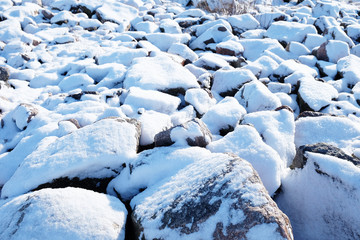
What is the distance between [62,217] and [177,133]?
83 cm

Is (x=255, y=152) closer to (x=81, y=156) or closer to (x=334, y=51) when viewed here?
(x=81, y=156)

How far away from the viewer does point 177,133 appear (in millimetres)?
1826

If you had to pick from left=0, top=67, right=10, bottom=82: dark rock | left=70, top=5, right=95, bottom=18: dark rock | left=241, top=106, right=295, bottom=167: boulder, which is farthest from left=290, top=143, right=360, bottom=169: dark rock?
left=70, top=5, right=95, bottom=18: dark rock

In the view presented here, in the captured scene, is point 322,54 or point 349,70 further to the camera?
point 322,54

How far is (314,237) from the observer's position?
1.46 metres

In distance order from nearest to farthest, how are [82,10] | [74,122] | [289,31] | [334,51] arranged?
[74,122]
[334,51]
[289,31]
[82,10]

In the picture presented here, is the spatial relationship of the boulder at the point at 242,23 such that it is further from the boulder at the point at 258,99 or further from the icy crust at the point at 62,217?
the icy crust at the point at 62,217

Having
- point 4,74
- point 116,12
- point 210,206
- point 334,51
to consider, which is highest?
point 210,206

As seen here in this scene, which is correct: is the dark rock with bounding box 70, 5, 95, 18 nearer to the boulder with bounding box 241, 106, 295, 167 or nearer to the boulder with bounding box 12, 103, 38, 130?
the boulder with bounding box 12, 103, 38, 130

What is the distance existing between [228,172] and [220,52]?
9.04ft

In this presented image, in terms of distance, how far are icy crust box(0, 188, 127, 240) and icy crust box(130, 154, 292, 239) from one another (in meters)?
0.12

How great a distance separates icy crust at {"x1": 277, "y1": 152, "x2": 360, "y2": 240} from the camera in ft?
4.53

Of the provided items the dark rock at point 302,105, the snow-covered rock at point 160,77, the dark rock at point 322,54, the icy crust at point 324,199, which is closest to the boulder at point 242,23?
the dark rock at point 322,54

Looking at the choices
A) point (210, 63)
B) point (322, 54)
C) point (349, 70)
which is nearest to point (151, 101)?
point (210, 63)
